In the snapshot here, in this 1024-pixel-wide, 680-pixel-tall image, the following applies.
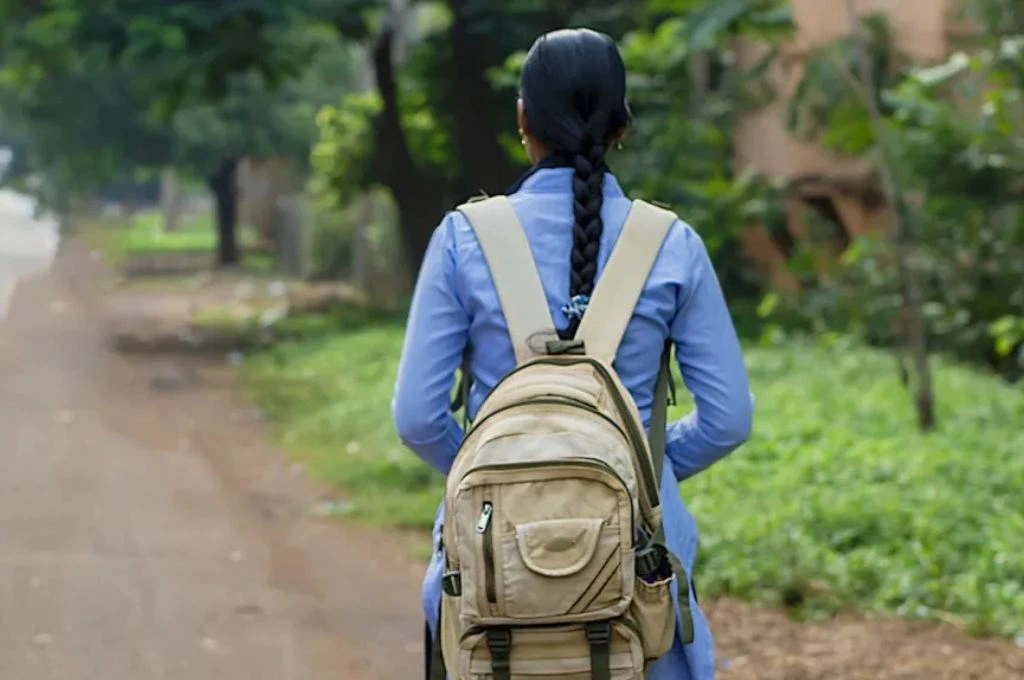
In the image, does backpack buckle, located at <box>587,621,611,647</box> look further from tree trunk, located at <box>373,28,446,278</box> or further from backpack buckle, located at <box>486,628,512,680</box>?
tree trunk, located at <box>373,28,446,278</box>

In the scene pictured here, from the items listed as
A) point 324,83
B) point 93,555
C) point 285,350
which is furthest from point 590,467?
point 324,83

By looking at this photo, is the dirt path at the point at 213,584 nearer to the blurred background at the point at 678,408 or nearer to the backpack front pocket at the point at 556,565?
the blurred background at the point at 678,408

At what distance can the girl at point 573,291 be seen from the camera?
9.82 ft

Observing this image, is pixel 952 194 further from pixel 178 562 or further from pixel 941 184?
pixel 178 562

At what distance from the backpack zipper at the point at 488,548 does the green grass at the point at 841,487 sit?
410 cm

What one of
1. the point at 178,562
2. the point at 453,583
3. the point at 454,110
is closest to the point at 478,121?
the point at 454,110

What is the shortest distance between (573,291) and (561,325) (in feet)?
0.21

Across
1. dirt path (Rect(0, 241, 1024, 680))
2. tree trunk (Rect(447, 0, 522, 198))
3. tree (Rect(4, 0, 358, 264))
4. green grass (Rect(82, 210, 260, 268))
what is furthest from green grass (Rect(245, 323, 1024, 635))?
green grass (Rect(82, 210, 260, 268))

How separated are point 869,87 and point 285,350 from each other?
9364 millimetres

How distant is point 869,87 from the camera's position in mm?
9680

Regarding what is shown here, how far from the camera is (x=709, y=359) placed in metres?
3.06

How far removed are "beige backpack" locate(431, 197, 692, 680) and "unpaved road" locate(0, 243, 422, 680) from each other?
12.1 ft

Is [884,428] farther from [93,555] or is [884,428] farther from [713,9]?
[93,555]

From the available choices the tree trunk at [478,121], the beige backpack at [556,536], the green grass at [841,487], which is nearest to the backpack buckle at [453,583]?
the beige backpack at [556,536]
